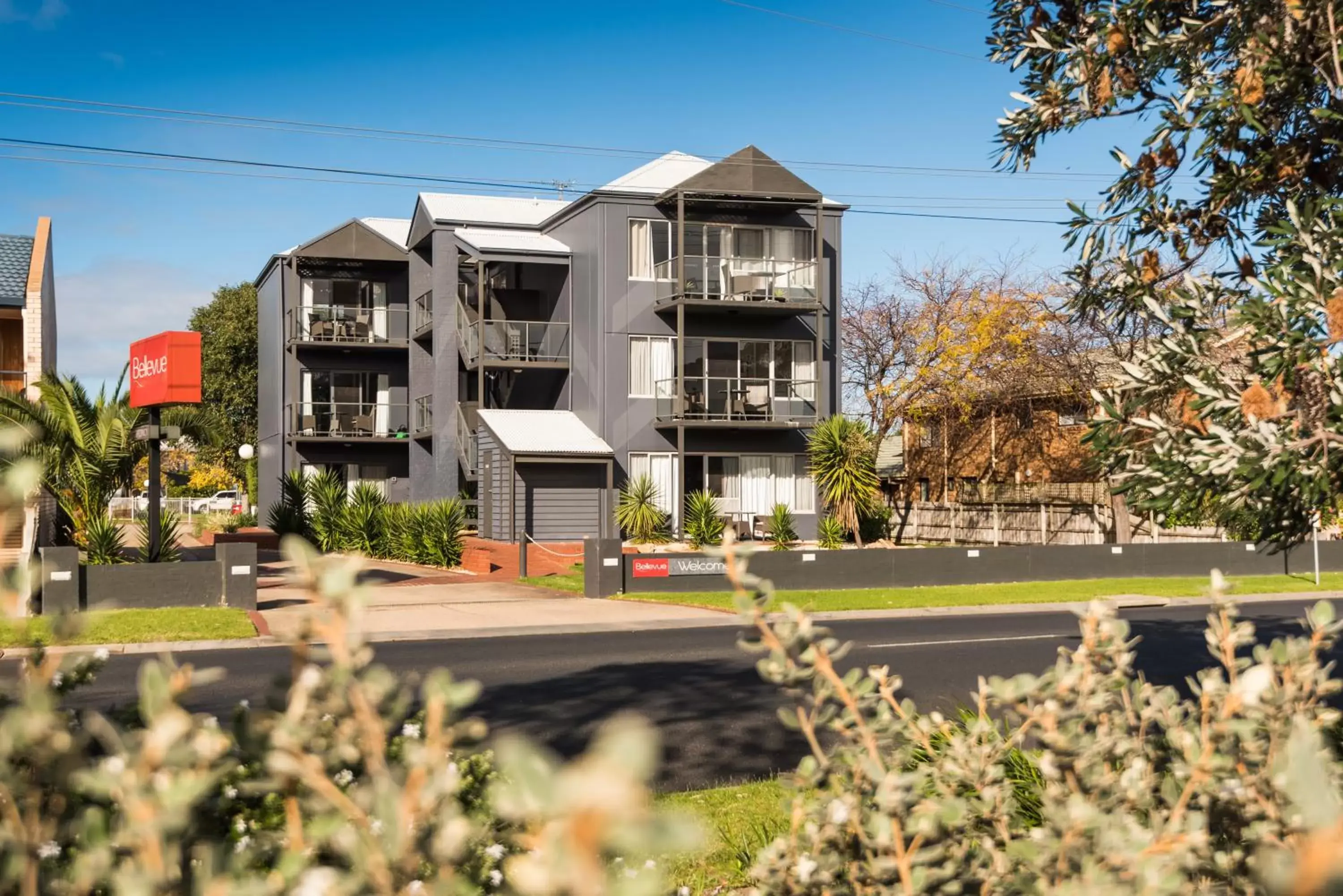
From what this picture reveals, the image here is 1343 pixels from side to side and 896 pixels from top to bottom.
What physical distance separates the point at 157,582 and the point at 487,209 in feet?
73.3

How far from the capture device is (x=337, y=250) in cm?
4234

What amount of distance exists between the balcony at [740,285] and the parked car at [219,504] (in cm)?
3351

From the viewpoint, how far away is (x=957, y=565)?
84.5ft

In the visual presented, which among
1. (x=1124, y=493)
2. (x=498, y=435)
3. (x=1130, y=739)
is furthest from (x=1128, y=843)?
(x=498, y=435)

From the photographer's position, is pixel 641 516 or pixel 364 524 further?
pixel 364 524

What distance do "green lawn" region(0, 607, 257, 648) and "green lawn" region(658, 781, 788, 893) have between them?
9995 mm

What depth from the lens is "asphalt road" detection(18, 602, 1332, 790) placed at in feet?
33.4

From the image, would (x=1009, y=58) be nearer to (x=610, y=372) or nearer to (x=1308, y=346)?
(x=1308, y=346)

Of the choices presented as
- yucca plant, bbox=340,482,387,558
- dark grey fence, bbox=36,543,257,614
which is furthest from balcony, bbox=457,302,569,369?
dark grey fence, bbox=36,543,257,614

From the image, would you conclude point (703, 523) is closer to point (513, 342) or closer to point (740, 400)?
point (740, 400)

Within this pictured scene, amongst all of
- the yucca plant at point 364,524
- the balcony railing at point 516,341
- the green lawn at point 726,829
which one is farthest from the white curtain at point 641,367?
the green lawn at point 726,829

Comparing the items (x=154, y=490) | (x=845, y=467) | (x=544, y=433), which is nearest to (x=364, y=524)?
(x=544, y=433)

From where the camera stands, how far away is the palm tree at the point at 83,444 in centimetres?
2158

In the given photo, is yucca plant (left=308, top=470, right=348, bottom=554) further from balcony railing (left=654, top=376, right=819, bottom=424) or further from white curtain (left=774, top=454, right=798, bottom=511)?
white curtain (left=774, top=454, right=798, bottom=511)
